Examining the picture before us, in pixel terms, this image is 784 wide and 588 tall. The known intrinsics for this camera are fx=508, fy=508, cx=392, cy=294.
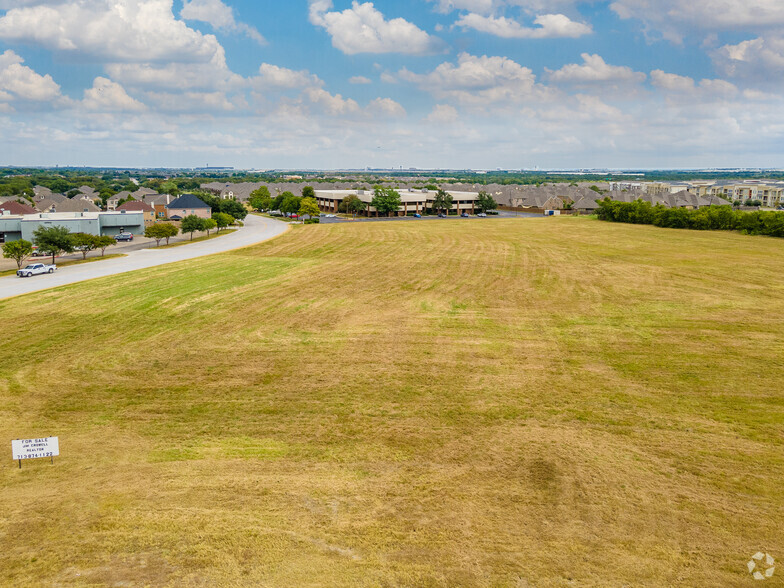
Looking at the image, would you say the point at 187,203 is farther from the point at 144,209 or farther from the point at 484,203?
the point at 484,203

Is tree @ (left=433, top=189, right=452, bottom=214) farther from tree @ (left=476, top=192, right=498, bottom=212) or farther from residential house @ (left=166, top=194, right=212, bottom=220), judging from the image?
residential house @ (left=166, top=194, right=212, bottom=220)

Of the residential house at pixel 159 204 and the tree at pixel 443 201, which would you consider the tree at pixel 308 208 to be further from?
the tree at pixel 443 201

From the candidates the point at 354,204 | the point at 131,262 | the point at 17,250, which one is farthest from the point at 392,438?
the point at 354,204

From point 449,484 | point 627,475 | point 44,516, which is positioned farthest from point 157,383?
point 627,475

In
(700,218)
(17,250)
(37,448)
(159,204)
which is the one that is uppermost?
(159,204)

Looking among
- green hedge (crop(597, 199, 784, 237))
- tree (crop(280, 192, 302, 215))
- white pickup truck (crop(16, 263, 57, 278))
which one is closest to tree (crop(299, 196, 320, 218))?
tree (crop(280, 192, 302, 215))

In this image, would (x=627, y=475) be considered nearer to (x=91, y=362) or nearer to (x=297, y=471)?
(x=297, y=471)

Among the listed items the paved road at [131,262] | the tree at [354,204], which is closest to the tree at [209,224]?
the paved road at [131,262]
